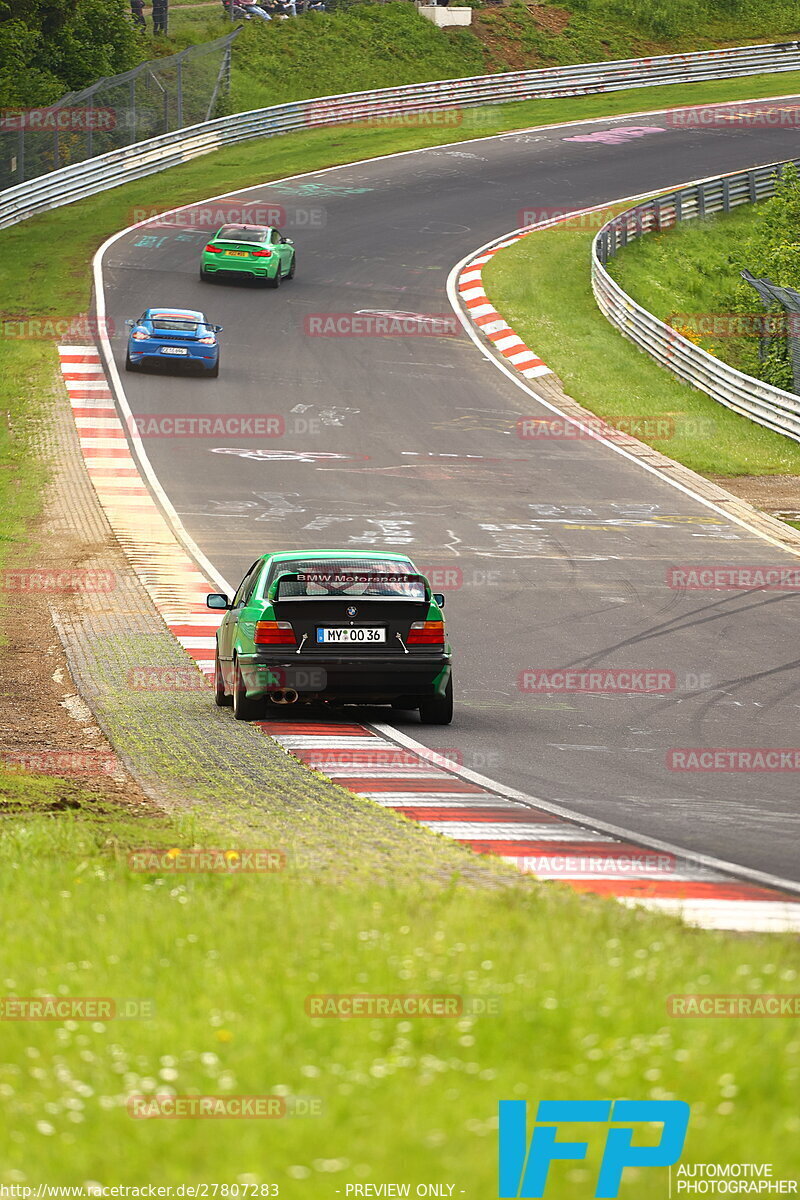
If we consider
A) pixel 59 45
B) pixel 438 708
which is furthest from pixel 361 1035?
pixel 59 45

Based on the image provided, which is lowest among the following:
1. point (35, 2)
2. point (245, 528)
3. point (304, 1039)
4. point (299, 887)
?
point (245, 528)

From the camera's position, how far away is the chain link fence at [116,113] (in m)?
44.7

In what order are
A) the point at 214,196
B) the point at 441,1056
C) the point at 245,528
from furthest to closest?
1. the point at 214,196
2. the point at 245,528
3. the point at 441,1056

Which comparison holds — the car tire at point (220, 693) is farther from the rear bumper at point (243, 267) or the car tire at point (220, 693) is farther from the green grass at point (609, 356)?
the rear bumper at point (243, 267)

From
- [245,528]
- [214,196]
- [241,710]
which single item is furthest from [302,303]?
[241,710]

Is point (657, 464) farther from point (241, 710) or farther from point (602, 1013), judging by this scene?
point (602, 1013)

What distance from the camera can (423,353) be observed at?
117ft

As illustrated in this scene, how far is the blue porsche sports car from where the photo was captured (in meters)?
32.1

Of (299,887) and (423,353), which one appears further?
(423,353)

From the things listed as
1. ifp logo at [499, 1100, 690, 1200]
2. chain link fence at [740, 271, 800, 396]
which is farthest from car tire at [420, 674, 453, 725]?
chain link fence at [740, 271, 800, 396]

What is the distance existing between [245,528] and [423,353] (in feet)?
44.6

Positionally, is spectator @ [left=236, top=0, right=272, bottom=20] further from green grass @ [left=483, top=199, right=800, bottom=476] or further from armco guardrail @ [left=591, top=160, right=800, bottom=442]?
green grass @ [left=483, top=199, right=800, bottom=476]

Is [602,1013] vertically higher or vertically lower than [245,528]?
higher

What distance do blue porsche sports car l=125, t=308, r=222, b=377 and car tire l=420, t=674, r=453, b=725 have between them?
20.6 m
